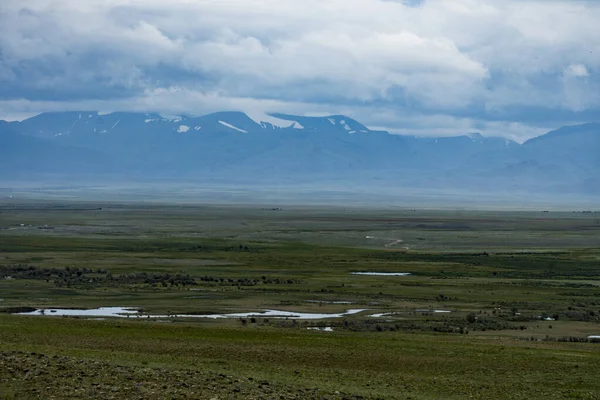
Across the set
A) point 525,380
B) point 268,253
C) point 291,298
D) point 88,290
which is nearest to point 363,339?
point 525,380

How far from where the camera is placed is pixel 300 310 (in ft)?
156

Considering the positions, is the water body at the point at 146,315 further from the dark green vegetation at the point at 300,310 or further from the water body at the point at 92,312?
the dark green vegetation at the point at 300,310

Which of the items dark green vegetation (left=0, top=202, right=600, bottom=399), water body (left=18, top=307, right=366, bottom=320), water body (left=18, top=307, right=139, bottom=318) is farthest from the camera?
water body (left=18, top=307, right=139, bottom=318)

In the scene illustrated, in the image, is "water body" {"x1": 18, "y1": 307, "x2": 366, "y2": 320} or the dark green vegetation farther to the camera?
"water body" {"x1": 18, "y1": 307, "x2": 366, "y2": 320}

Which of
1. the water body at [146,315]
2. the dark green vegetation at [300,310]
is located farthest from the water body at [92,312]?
the dark green vegetation at [300,310]

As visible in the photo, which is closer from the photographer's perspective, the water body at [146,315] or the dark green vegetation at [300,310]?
the dark green vegetation at [300,310]

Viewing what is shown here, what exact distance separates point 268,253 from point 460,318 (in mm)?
43986

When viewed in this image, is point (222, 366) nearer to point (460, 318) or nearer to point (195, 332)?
point (195, 332)

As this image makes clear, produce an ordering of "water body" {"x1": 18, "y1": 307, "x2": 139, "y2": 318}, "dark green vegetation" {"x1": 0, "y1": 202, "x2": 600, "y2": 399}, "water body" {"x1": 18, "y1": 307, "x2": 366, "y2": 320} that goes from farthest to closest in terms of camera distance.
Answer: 1. "water body" {"x1": 18, "y1": 307, "x2": 139, "y2": 318}
2. "water body" {"x1": 18, "y1": 307, "x2": 366, "y2": 320}
3. "dark green vegetation" {"x1": 0, "y1": 202, "x2": 600, "y2": 399}

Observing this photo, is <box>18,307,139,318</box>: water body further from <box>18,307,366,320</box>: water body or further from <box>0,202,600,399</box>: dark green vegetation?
<box>0,202,600,399</box>: dark green vegetation

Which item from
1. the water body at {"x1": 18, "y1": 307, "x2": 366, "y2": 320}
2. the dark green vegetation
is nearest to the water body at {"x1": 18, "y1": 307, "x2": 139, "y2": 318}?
the water body at {"x1": 18, "y1": 307, "x2": 366, "y2": 320}

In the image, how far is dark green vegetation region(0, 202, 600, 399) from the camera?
2169 centimetres

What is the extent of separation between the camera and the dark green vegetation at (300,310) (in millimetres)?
21688

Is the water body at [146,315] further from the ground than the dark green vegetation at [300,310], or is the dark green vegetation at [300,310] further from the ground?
the dark green vegetation at [300,310]
